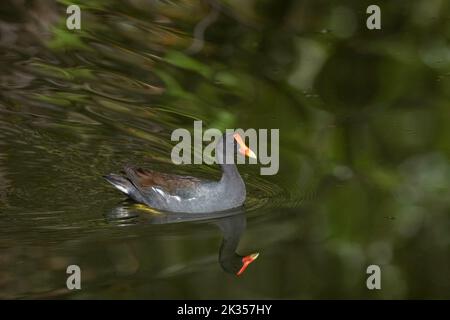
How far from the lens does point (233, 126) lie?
33.4 feet

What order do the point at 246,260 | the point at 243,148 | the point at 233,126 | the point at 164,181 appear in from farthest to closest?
1. the point at 233,126
2. the point at 243,148
3. the point at 164,181
4. the point at 246,260

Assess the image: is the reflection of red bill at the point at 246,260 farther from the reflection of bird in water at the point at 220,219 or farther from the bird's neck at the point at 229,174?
the bird's neck at the point at 229,174

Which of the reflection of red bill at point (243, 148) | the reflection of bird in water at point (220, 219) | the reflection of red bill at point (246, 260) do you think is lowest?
the reflection of red bill at point (246, 260)

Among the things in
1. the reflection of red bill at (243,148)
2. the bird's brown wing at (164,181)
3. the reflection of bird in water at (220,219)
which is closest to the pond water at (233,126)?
the reflection of bird in water at (220,219)

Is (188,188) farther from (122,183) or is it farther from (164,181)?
(122,183)

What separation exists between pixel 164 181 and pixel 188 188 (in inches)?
8.3

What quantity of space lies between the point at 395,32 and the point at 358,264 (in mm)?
4980

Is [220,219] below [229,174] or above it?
below

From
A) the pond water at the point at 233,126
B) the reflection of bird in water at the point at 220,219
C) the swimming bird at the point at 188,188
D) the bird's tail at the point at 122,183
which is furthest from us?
the bird's tail at the point at 122,183

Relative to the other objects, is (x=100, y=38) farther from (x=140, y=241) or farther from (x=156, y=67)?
(x=140, y=241)

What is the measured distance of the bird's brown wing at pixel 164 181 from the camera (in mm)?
8711

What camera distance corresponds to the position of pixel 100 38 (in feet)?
39.8

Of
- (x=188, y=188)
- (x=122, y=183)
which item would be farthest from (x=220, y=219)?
(x=122, y=183)

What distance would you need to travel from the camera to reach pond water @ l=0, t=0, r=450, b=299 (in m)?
7.63
